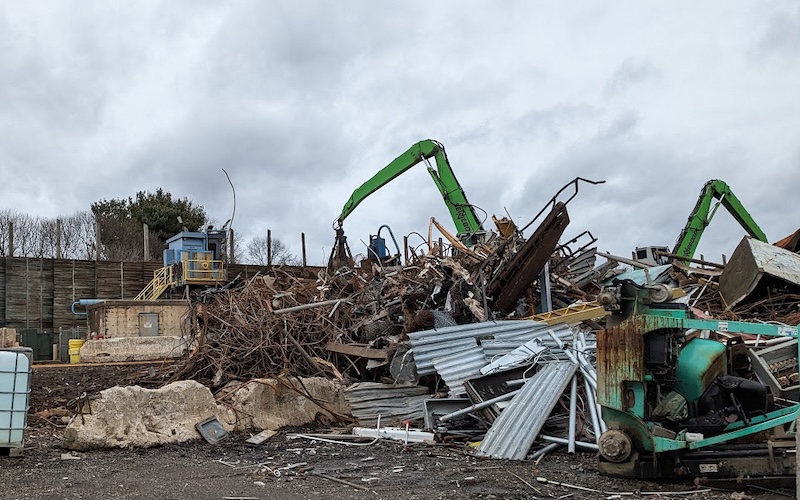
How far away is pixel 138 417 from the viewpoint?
857 cm

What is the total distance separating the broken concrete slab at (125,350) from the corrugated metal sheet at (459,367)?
15.8 metres

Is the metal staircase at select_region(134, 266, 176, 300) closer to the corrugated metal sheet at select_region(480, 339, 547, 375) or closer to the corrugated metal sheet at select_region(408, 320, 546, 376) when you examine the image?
the corrugated metal sheet at select_region(408, 320, 546, 376)

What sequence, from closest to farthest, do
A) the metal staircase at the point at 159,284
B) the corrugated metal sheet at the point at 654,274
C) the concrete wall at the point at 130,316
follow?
the corrugated metal sheet at the point at 654,274, the concrete wall at the point at 130,316, the metal staircase at the point at 159,284

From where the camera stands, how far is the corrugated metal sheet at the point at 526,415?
7.26 meters

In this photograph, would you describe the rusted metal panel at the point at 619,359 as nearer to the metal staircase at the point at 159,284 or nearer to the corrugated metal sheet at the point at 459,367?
the corrugated metal sheet at the point at 459,367

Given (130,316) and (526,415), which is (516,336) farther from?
(130,316)

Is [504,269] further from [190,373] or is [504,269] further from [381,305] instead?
[190,373]

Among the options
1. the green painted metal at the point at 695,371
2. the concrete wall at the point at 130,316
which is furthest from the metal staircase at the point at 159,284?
the green painted metal at the point at 695,371

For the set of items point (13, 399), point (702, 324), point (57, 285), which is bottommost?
point (13, 399)

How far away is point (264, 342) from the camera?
11.0 metres

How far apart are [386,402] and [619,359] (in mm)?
4250

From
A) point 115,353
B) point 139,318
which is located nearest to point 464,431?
point 115,353

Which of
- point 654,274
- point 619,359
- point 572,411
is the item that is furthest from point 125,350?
point 619,359

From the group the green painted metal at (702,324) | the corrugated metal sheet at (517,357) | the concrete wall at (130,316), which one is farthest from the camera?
the concrete wall at (130,316)
